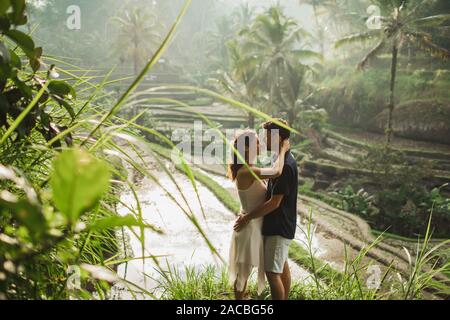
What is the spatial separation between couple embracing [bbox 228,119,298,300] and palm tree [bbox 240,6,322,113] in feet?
41.0

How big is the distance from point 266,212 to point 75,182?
1.46 metres

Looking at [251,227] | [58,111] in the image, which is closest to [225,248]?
[251,227]

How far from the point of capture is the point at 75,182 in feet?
1.25

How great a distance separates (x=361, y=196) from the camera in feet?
27.8

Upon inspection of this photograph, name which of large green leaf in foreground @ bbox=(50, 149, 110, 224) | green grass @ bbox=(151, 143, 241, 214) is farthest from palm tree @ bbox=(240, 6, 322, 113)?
large green leaf in foreground @ bbox=(50, 149, 110, 224)

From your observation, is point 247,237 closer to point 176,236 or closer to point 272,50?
point 176,236

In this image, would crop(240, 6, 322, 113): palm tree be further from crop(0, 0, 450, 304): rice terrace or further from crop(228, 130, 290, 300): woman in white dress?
crop(228, 130, 290, 300): woman in white dress

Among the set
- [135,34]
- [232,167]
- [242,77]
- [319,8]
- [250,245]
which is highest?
[319,8]

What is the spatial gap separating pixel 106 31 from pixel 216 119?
18084 millimetres

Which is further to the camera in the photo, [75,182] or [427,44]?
[427,44]

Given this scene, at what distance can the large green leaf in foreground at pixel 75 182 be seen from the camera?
374 millimetres

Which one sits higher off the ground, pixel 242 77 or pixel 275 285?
pixel 242 77

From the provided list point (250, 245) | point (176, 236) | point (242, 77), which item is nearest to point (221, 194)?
point (176, 236)
